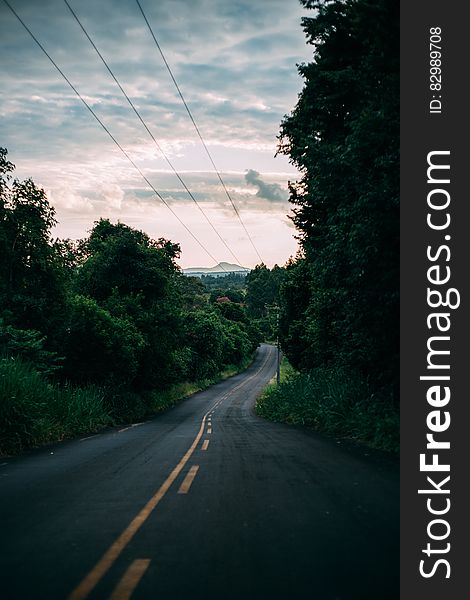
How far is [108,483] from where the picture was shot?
26.9ft

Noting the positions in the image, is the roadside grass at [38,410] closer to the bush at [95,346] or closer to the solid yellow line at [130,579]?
the bush at [95,346]

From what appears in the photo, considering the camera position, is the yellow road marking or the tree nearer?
the yellow road marking

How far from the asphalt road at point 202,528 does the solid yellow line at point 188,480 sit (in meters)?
0.02

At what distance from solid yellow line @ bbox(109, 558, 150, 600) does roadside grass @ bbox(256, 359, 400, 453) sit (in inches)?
298

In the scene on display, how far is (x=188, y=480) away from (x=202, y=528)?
8.98 ft

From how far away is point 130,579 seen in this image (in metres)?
4.29

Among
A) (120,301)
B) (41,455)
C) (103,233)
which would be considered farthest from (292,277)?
(41,455)

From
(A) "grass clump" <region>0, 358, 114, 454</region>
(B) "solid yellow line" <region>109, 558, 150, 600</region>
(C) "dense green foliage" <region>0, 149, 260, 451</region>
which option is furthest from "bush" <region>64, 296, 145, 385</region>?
(B) "solid yellow line" <region>109, 558, 150, 600</region>

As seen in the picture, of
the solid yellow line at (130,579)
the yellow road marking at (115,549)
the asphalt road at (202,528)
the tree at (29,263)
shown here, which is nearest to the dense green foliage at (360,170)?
the asphalt road at (202,528)

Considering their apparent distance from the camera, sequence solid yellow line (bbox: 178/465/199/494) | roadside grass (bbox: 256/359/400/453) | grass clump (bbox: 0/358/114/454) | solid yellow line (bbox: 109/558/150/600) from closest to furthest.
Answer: solid yellow line (bbox: 109/558/150/600)
solid yellow line (bbox: 178/465/199/494)
roadside grass (bbox: 256/359/400/453)
grass clump (bbox: 0/358/114/454)

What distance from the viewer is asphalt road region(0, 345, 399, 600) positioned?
4188 mm

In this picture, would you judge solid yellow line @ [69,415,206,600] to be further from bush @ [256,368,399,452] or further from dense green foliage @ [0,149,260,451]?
dense green foliage @ [0,149,260,451]

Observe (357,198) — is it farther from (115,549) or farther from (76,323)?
(76,323)

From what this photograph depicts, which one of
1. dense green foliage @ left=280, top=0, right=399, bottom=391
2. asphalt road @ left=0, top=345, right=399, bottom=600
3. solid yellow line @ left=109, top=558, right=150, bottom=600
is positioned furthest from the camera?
dense green foliage @ left=280, top=0, right=399, bottom=391
